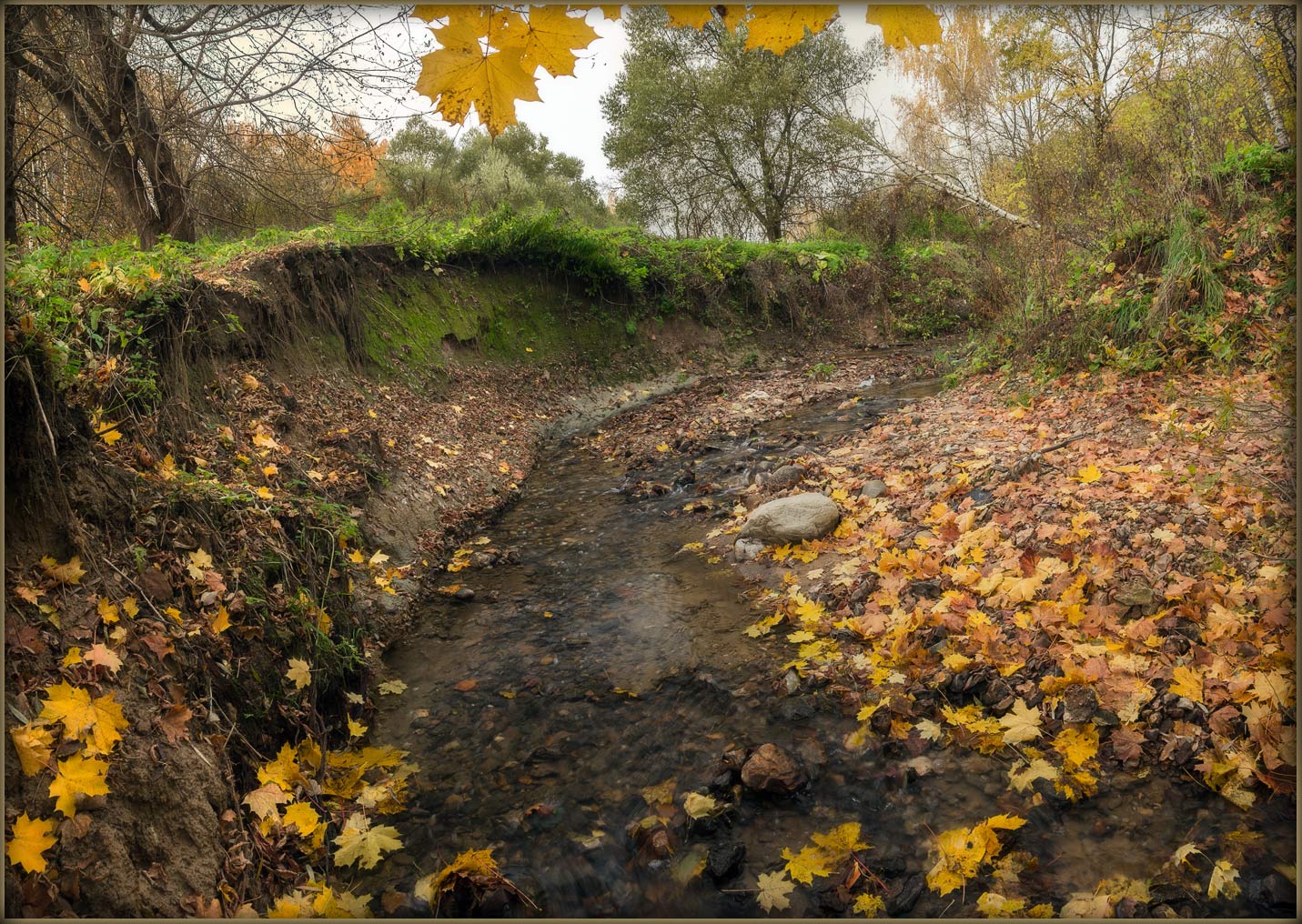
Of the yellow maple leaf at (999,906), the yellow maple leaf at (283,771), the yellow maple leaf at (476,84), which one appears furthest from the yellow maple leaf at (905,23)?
the yellow maple leaf at (283,771)

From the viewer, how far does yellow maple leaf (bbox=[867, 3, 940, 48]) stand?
1609 mm

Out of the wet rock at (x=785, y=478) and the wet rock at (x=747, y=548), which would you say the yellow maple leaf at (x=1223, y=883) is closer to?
the wet rock at (x=747, y=548)

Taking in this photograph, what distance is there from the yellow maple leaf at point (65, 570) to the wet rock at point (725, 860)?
8.25ft

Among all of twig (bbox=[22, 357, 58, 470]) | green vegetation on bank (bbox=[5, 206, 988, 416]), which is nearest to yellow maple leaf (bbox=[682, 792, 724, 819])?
Answer: twig (bbox=[22, 357, 58, 470])

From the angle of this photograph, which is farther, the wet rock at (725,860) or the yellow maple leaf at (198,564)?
the yellow maple leaf at (198,564)

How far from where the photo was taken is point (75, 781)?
1.97 meters

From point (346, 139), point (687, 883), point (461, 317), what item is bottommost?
point (687, 883)

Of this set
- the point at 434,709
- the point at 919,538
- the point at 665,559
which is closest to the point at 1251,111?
the point at 919,538

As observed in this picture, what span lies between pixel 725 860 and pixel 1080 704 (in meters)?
1.70

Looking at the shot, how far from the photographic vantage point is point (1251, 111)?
18.8ft

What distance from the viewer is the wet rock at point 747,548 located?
5.19m

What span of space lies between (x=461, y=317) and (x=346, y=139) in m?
3.86

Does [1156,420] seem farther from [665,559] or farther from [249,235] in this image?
[249,235]

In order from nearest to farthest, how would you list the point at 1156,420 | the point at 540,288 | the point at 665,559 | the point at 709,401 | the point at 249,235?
the point at 1156,420 → the point at 665,559 → the point at 249,235 → the point at 709,401 → the point at 540,288
